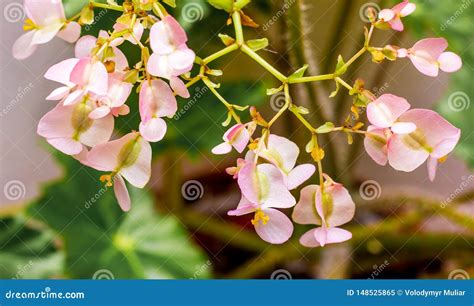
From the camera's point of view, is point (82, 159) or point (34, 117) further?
point (34, 117)

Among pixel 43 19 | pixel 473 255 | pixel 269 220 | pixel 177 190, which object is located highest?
pixel 43 19

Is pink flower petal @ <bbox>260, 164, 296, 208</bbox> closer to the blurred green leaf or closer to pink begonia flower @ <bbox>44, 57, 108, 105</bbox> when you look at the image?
pink begonia flower @ <bbox>44, 57, 108, 105</bbox>

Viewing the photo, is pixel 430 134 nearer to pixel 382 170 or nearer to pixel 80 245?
pixel 382 170

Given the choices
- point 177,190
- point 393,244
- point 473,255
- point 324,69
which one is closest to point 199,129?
point 177,190

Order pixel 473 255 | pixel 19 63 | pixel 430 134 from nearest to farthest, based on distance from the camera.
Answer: pixel 430 134 → pixel 19 63 → pixel 473 255

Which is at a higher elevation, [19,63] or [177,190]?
[19,63]

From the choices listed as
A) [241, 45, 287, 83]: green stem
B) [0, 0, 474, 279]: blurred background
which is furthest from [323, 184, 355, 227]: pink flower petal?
[0, 0, 474, 279]: blurred background

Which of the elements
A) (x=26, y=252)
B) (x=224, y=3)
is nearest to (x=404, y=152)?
(x=224, y=3)
